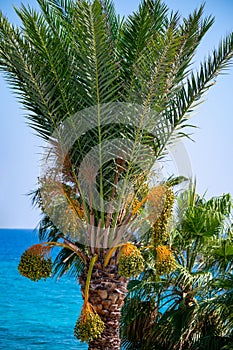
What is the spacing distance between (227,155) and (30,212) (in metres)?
18.0

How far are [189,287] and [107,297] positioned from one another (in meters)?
2.89

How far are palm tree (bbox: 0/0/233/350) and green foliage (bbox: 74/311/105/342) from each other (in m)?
0.01

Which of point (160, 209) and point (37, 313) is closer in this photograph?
point (160, 209)

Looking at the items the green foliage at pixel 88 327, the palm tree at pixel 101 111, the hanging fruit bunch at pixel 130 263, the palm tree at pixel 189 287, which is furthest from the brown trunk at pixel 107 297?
the palm tree at pixel 189 287

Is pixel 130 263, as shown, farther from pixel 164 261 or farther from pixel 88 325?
pixel 88 325

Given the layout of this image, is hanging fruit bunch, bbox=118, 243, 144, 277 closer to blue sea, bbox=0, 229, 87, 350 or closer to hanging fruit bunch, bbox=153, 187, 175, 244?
hanging fruit bunch, bbox=153, 187, 175, 244

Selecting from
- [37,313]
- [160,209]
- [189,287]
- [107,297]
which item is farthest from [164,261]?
[37,313]

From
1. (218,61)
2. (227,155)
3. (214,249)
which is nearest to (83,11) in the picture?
(218,61)

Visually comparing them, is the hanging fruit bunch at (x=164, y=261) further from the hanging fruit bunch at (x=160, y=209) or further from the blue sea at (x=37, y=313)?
the blue sea at (x=37, y=313)

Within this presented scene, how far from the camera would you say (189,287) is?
10953 millimetres

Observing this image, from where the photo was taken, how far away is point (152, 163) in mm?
8422

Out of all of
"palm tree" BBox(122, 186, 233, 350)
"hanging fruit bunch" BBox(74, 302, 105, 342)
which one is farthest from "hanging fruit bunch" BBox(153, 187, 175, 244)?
"palm tree" BBox(122, 186, 233, 350)

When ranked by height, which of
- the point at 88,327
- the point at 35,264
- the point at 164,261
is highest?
the point at 35,264

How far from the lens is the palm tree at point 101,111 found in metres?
7.69
